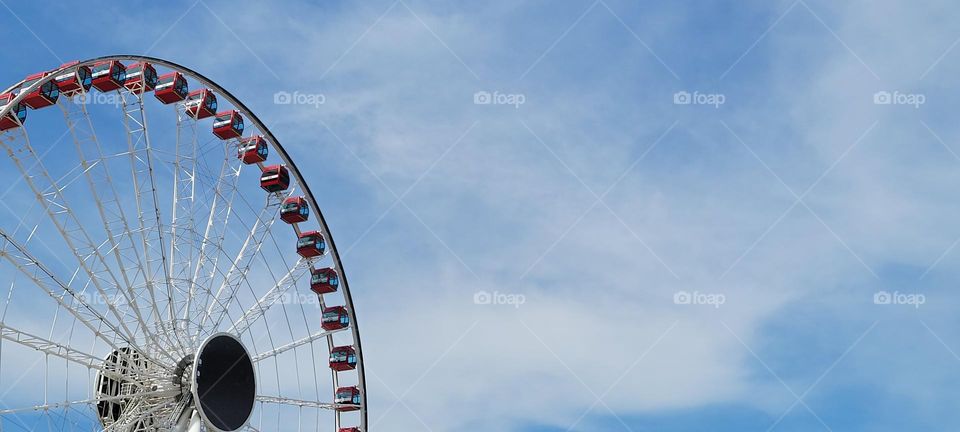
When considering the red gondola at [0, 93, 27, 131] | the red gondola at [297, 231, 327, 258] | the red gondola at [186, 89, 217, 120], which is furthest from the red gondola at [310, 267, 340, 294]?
the red gondola at [0, 93, 27, 131]

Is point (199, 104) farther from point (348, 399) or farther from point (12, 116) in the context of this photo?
point (348, 399)

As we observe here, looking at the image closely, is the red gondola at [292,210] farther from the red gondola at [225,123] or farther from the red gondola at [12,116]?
the red gondola at [12,116]

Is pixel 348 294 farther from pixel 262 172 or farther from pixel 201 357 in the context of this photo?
pixel 201 357

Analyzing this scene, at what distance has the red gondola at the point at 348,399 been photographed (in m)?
69.1

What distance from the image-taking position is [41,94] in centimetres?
5503

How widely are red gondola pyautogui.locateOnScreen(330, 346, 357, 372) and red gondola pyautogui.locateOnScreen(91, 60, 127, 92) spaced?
19.2 m

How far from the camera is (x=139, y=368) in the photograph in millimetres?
→ 58500

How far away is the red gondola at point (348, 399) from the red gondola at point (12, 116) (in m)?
23.6

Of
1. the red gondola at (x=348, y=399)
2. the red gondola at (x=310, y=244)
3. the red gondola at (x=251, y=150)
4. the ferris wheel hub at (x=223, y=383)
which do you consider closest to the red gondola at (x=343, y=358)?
the red gondola at (x=348, y=399)

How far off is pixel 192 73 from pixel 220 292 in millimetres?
10890

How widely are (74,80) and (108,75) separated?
86.6 inches

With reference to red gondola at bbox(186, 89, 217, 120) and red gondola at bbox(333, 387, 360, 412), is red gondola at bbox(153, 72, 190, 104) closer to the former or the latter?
red gondola at bbox(186, 89, 217, 120)

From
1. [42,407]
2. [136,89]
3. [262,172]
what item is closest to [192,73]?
[136,89]

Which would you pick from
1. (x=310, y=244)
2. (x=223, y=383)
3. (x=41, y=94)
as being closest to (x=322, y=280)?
(x=310, y=244)
